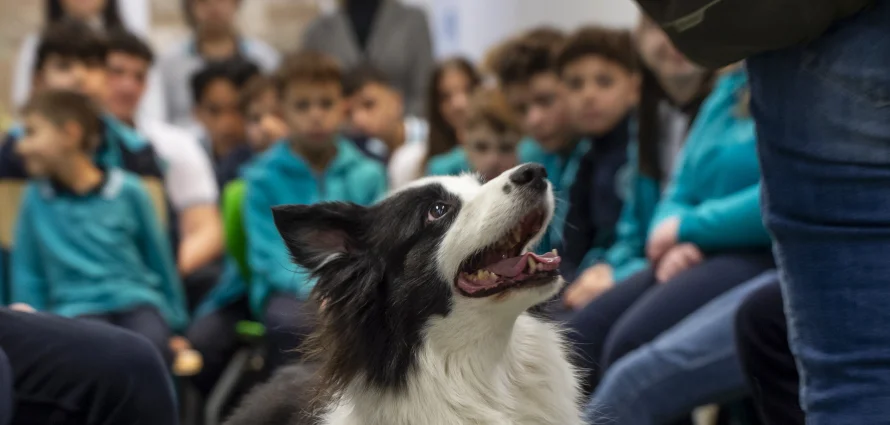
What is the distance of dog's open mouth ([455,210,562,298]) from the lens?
1922 mm

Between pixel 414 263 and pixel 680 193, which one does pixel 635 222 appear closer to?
pixel 680 193

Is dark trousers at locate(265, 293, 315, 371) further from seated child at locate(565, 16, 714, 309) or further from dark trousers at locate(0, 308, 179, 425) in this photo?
dark trousers at locate(0, 308, 179, 425)

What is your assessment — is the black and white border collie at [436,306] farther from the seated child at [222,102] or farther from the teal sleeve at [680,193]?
the seated child at [222,102]

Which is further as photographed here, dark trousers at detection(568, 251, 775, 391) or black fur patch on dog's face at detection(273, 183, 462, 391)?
dark trousers at detection(568, 251, 775, 391)

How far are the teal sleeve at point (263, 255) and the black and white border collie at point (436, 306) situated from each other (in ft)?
5.81

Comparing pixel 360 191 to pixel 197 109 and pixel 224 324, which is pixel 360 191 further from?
pixel 197 109

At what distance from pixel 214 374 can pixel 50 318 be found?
2039 millimetres

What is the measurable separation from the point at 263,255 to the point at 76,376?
1964 millimetres

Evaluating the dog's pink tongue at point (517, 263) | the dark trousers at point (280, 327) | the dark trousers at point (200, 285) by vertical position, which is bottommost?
the dark trousers at point (200, 285)

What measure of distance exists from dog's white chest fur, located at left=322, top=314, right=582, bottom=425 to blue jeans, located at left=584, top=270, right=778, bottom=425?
1.03 feet

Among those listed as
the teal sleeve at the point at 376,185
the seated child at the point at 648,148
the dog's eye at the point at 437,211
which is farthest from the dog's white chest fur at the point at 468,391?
the teal sleeve at the point at 376,185

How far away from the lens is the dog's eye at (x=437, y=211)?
6.78 feet

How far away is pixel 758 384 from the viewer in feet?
7.23

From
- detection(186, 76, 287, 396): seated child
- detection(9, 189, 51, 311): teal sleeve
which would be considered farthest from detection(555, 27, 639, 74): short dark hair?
detection(9, 189, 51, 311): teal sleeve
